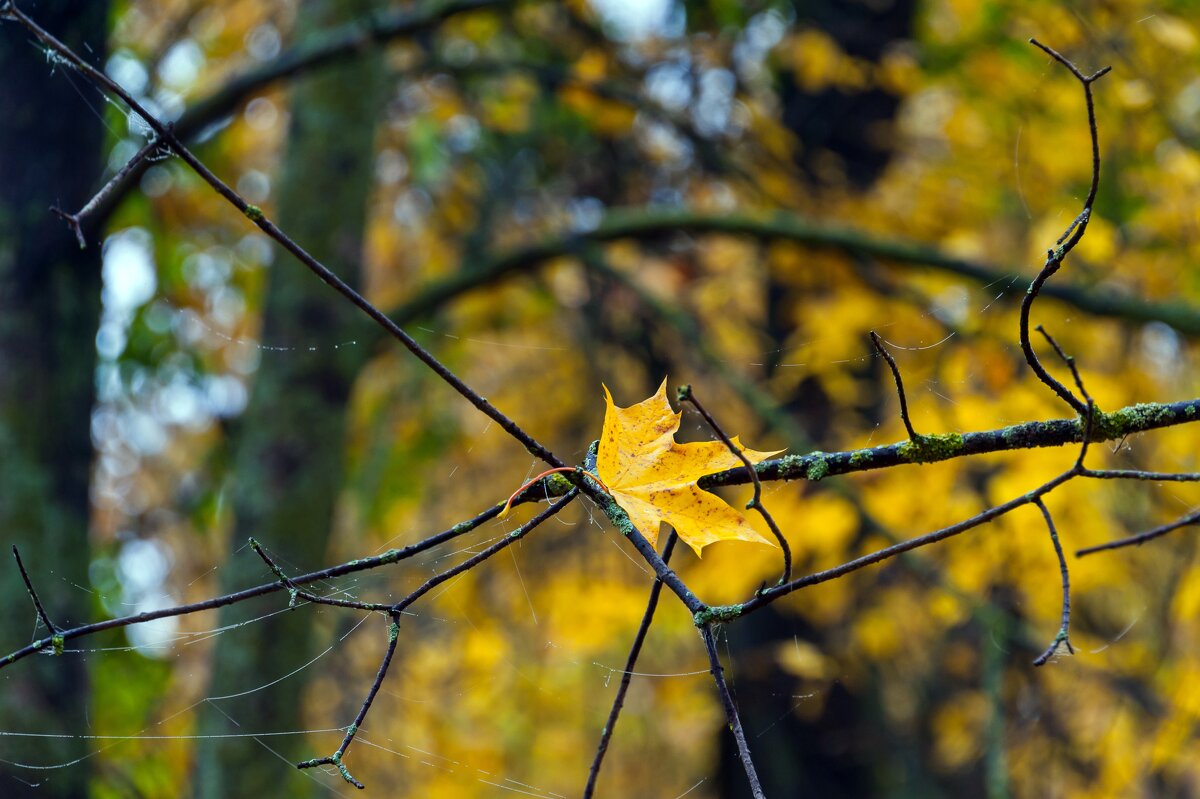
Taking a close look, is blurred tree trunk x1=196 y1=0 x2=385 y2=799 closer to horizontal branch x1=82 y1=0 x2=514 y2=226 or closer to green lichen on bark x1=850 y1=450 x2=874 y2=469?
horizontal branch x1=82 y1=0 x2=514 y2=226

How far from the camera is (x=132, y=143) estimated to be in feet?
10.9

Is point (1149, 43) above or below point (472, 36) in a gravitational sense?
below

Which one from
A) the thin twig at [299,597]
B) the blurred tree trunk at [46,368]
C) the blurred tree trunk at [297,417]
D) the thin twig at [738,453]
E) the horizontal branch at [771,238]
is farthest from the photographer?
the blurred tree trunk at [297,417]

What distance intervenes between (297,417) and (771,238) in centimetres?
174

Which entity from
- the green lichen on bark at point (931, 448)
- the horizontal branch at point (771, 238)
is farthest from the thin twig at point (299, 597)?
the horizontal branch at point (771, 238)

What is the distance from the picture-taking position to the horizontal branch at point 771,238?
9.57 ft

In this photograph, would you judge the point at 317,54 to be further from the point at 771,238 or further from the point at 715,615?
the point at 715,615

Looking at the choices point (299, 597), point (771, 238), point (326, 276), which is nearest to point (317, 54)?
point (771, 238)

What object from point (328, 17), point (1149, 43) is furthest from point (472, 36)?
point (1149, 43)

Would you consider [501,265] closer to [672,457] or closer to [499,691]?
[672,457]

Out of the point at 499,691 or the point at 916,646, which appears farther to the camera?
the point at 499,691

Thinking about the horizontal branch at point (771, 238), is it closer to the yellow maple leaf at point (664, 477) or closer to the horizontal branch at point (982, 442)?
the horizontal branch at point (982, 442)

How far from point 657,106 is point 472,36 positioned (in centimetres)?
121

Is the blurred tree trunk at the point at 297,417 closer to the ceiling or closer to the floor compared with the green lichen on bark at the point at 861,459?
closer to the ceiling
